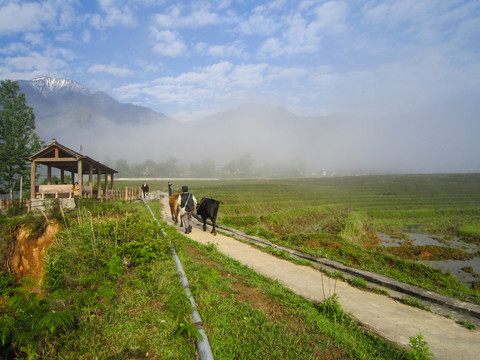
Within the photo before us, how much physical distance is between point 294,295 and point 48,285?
6.32 metres

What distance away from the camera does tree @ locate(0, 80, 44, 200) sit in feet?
76.2

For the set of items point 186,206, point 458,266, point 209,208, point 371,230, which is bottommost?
point 371,230

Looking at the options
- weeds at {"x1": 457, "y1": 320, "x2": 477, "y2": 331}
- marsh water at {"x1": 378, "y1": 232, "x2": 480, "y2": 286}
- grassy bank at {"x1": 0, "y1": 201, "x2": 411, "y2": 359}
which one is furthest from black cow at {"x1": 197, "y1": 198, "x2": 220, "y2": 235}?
weeds at {"x1": 457, "y1": 320, "x2": 477, "y2": 331}

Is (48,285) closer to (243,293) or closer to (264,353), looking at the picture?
(243,293)

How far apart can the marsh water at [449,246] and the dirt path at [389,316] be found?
16.8 ft

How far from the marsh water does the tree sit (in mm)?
28575

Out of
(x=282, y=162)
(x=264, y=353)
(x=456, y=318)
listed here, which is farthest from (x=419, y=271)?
(x=282, y=162)

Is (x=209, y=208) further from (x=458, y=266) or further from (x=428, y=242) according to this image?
(x=428, y=242)

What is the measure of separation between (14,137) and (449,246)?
3253cm

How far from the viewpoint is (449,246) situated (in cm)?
1351

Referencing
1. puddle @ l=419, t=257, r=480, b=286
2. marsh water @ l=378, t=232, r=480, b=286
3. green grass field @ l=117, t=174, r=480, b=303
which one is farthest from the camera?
marsh water @ l=378, t=232, r=480, b=286

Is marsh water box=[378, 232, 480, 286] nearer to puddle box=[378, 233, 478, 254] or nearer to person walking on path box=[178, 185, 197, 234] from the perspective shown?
puddle box=[378, 233, 478, 254]

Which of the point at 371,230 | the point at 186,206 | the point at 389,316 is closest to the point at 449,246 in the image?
the point at 371,230

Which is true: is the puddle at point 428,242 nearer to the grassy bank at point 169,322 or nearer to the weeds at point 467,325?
the weeds at point 467,325
